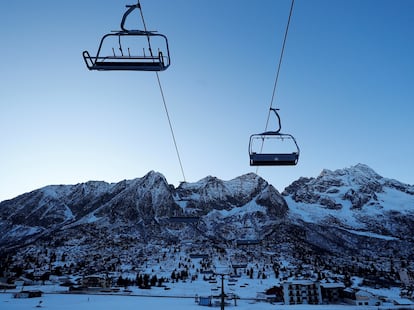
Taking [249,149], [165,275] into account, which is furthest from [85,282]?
[249,149]

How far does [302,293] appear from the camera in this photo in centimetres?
6588

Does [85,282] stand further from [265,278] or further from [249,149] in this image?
[249,149]

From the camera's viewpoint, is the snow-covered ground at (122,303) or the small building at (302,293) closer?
the snow-covered ground at (122,303)

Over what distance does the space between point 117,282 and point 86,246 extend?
93.9 metres

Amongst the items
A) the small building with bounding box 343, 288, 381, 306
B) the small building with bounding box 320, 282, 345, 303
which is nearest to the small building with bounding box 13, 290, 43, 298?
the small building with bounding box 320, 282, 345, 303

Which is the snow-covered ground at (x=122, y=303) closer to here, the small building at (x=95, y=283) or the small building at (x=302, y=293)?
the small building at (x=302, y=293)

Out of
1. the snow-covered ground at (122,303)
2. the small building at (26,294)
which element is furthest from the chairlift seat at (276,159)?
the small building at (26,294)

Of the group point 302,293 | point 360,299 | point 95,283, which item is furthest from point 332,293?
point 95,283

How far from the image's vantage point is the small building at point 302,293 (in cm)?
6488

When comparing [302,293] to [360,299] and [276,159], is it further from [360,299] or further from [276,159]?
[276,159]

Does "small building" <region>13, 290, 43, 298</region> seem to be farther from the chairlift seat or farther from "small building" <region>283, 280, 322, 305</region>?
the chairlift seat

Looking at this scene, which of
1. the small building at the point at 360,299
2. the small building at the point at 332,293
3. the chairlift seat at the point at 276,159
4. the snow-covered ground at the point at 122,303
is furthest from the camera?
the small building at the point at 332,293

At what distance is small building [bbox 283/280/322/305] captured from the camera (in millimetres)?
64875

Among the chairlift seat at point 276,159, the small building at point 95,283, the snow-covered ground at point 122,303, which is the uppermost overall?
the chairlift seat at point 276,159
